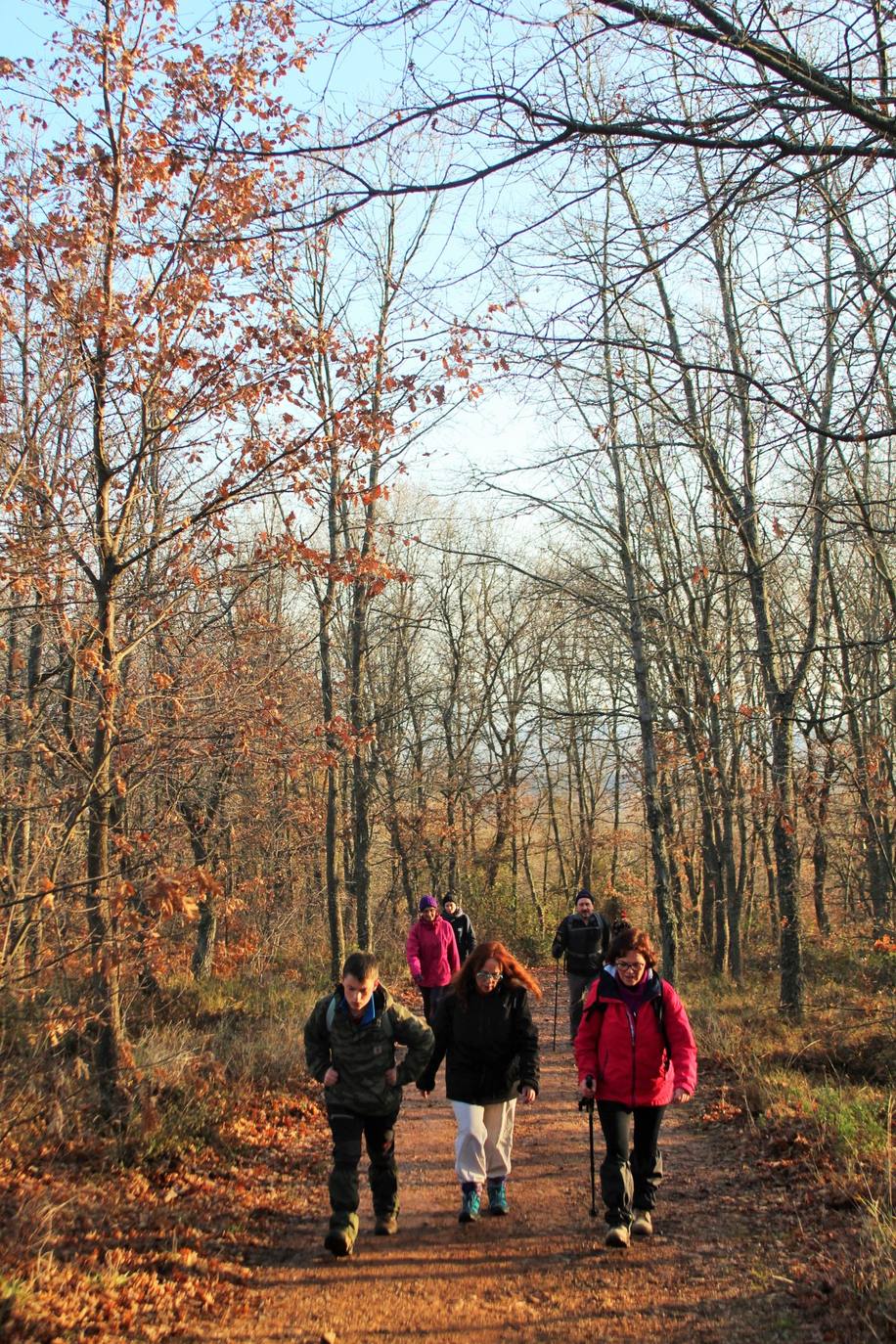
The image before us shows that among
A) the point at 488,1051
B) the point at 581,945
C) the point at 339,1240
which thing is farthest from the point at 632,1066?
the point at 581,945

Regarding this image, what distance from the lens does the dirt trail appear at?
441cm

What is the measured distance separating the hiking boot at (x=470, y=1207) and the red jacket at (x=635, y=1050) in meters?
A: 1.04

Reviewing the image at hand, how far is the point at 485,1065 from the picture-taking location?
19.7 ft

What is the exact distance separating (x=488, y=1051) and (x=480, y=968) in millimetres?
518

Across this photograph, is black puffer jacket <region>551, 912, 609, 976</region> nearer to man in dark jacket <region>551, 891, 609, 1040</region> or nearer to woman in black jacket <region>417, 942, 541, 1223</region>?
man in dark jacket <region>551, 891, 609, 1040</region>

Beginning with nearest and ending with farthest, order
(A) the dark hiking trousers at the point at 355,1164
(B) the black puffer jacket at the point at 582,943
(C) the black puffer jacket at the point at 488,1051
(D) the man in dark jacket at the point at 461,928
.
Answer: (A) the dark hiking trousers at the point at 355,1164 < (C) the black puffer jacket at the point at 488,1051 < (B) the black puffer jacket at the point at 582,943 < (D) the man in dark jacket at the point at 461,928

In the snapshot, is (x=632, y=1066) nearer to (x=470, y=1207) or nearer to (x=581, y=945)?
(x=470, y=1207)

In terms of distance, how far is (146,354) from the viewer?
23.1 feet

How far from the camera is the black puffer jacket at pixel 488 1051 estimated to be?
19.5 ft

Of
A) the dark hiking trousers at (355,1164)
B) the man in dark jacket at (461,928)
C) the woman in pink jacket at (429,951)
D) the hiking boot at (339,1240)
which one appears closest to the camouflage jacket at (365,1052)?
the dark hiking trousers at (355,1164)

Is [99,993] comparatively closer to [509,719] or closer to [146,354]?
[146,354]

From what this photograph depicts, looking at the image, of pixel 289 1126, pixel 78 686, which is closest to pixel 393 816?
pixel 78 686

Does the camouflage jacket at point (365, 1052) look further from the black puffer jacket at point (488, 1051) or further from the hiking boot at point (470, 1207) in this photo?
the hiking boot at point (470, 1207)

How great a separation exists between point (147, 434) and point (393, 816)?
16362 millimetres
